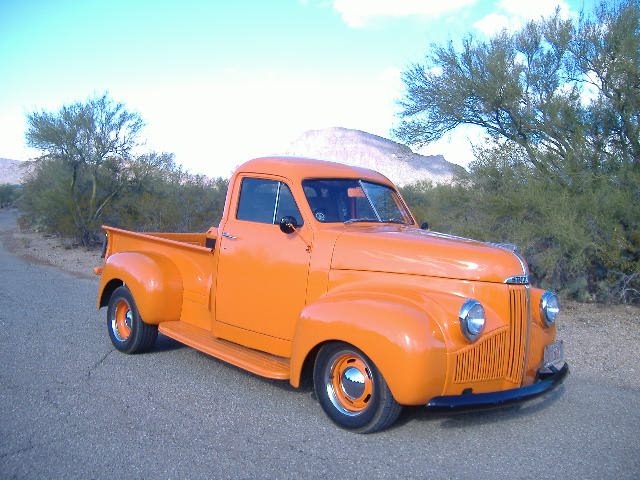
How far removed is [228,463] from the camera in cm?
365

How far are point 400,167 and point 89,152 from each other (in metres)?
19.0

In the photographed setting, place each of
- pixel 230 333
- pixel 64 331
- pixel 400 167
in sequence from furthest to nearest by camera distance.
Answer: pixel 400 167 → pixel 64 331 → pixel 230 333

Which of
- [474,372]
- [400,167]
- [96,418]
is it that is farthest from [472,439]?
[400,167]

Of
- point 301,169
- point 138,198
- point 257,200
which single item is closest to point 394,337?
point 301,169

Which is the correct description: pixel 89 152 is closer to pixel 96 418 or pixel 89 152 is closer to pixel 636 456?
pixel 96 418

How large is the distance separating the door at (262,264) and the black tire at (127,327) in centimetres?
107

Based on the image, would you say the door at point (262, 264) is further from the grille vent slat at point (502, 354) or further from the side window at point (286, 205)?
the grille vent slat at point (502, 354)

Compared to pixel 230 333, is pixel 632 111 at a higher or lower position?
higher

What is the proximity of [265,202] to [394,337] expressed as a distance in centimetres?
208

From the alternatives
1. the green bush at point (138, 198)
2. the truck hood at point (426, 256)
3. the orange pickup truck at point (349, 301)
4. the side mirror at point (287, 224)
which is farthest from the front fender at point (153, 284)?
the green bush at point (138, 198)

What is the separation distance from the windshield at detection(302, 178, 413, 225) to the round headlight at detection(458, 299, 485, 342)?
1.55 meters

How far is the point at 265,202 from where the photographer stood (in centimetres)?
534

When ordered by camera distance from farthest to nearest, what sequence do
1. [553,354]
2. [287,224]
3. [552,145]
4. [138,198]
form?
[138,198] < [552,145] < [287,224] < [553,354]

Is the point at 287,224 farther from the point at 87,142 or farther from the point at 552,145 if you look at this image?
the point at 87,142
